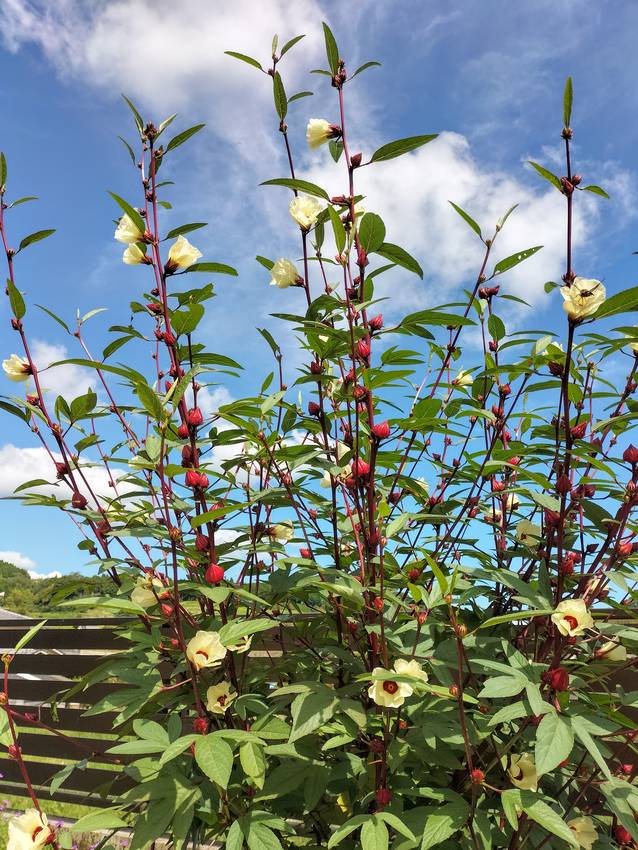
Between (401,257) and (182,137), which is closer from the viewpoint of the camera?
(401,257)

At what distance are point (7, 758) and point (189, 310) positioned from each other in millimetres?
3521

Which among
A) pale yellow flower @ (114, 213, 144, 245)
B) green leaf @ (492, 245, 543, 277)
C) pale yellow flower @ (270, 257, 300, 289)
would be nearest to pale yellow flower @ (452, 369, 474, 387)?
green leaf @ (492, 245, 543, 277)

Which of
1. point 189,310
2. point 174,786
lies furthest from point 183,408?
point 174,786

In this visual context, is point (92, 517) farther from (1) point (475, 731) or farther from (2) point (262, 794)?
(1) point (475, 731)

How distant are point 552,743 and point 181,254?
113cm

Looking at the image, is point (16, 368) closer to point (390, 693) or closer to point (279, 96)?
point (279, 96)

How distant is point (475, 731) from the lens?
115 cm

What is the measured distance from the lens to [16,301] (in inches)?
59.9

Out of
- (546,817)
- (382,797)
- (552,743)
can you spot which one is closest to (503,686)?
(552,743)

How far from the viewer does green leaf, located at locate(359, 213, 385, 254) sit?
3.77 ft

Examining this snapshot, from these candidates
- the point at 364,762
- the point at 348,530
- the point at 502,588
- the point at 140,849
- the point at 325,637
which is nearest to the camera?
the point at 140,849

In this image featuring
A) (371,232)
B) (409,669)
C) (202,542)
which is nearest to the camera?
(409,669)

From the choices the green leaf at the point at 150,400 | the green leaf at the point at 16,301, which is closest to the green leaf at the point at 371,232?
the green leaf at the point at 150,400

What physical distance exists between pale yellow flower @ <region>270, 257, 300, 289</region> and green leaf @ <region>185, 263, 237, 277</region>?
125 mm
